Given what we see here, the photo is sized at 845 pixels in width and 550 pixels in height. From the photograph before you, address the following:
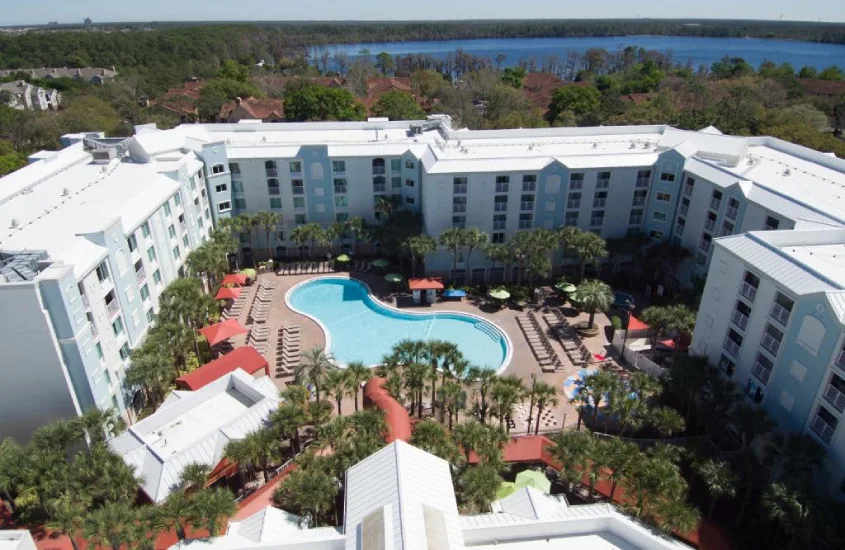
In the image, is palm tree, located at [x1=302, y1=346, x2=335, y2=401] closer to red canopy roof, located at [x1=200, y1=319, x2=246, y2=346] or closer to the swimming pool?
the swimming pool

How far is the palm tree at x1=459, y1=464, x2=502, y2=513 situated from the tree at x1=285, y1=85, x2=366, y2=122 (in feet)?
300

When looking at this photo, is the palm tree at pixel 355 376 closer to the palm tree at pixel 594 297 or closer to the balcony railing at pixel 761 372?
the palm tree at pixel 594 297

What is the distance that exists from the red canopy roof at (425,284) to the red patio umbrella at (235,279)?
18.0m

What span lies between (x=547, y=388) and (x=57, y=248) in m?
33.5

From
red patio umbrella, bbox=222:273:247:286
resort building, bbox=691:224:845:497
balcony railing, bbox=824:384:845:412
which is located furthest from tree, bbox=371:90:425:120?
balcony railing, bbox=824:384:845:412

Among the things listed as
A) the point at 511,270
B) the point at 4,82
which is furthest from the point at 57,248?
the point at 4,82

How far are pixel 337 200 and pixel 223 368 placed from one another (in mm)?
26516

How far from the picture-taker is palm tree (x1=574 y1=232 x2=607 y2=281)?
5175cm

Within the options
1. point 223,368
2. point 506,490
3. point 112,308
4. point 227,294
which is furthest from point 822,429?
point 227,294

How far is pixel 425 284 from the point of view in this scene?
52.4m

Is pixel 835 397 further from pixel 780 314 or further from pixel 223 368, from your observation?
pixel 223 368

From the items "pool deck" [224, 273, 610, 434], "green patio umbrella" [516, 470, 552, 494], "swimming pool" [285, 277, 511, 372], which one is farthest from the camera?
"swimming pool" [285, 277, 511, 372]

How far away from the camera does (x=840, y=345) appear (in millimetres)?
27156

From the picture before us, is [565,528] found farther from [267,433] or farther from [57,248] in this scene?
[57,248]
